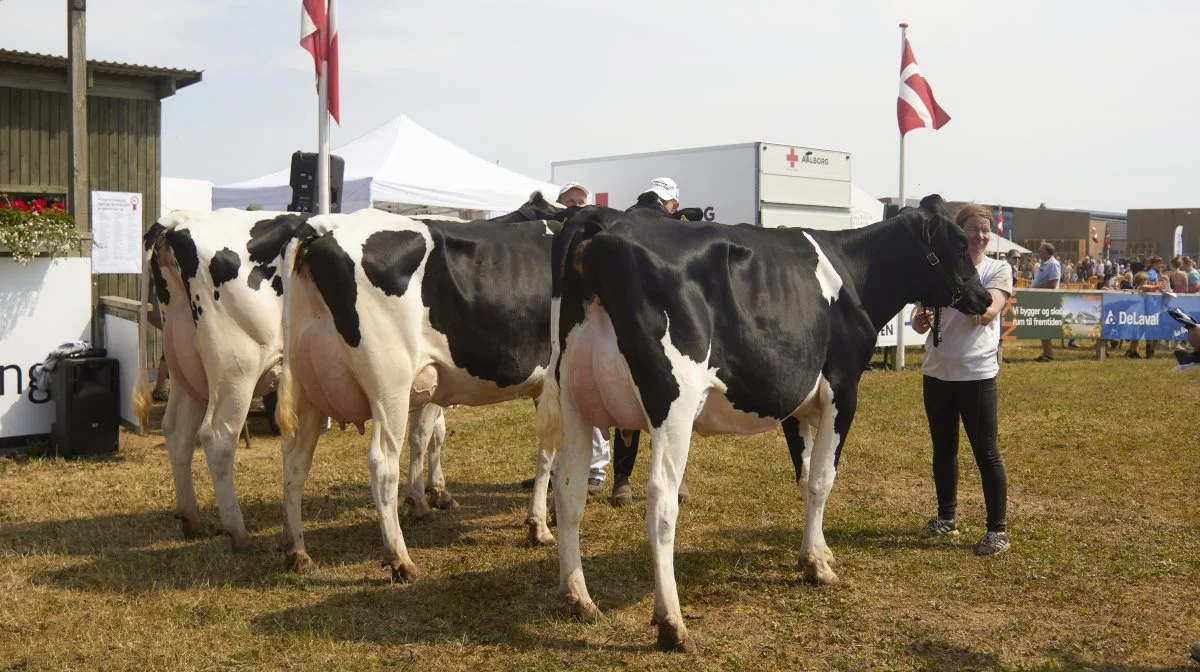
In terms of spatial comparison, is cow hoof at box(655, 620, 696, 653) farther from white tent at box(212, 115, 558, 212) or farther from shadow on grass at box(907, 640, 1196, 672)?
white tent at box(212, 115, 558, 212)

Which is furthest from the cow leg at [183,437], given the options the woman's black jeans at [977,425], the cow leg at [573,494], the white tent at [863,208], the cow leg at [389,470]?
the white tent at [863,208]

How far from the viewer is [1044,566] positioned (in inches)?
233

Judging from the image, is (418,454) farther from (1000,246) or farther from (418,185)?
(1000,246)

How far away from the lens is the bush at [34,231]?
28.6ft

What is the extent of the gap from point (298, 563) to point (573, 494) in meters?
1.82

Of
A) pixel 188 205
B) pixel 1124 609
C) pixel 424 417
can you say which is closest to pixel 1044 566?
pixel 1124 609

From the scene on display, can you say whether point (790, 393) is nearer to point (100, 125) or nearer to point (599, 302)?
point (599, 302)

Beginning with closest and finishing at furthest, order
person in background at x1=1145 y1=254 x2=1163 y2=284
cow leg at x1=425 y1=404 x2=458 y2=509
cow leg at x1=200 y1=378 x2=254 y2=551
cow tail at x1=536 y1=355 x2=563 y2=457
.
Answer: cow tail at x1=536 y1=355 x2=563 y2=457
cow leg at x1=200 y1=378 x2=254 y2=551
cow leg at x1=425 y1=404 x2=458 y2=509
person in background at x1=1145 y1=254 x2=1163 y2=284

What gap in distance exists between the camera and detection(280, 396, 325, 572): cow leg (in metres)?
5.70

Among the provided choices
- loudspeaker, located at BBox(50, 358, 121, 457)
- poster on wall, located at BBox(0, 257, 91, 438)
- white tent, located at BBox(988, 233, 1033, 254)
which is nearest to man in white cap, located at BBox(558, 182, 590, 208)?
loudspeaker, located at BBox(50, 358, 121, 457)

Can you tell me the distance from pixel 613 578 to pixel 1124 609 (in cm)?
266

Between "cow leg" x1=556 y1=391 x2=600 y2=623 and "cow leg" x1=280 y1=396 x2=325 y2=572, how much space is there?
5.21 ft

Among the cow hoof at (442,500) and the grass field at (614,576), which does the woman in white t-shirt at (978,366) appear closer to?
the grass field at (614,576)

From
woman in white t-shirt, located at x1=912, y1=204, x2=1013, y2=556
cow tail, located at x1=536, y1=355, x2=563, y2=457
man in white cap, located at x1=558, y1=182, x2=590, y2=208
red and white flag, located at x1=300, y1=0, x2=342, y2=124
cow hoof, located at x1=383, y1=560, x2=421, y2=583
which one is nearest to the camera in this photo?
cow tail, located at x1=536, y1=355, x2=563, y2=457
